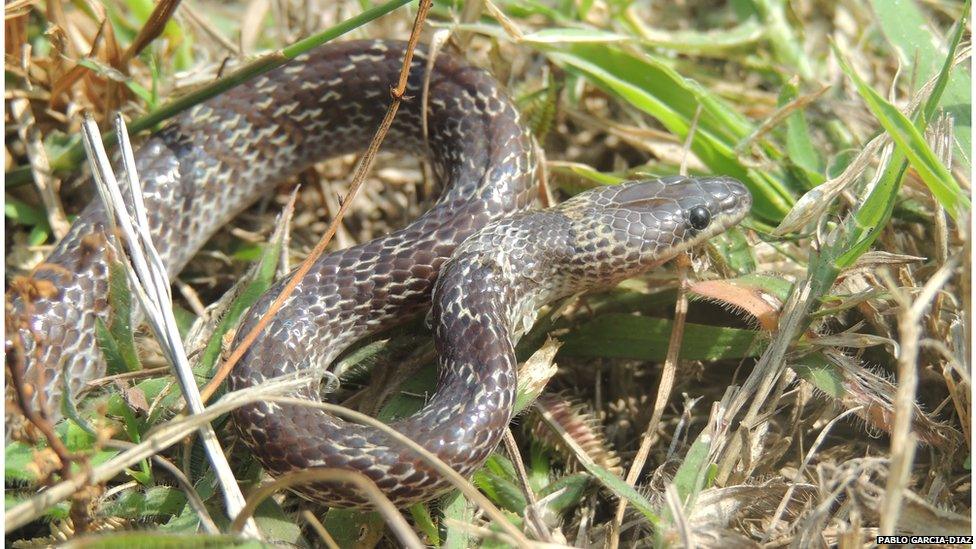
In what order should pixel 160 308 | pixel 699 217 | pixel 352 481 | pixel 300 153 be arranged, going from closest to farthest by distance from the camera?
pixel 352 481
pixel 160 308
pixel 699 217
pixel 300 153

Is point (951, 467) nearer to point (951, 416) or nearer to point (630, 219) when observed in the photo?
point (951, 416)

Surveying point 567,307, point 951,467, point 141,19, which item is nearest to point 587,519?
point 567,307

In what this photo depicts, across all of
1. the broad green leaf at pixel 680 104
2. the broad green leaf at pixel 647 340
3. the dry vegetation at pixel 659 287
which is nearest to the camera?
the dry vegetation at pixel 659 287

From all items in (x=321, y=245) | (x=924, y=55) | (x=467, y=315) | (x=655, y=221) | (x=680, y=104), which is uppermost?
(x=924, y=55)

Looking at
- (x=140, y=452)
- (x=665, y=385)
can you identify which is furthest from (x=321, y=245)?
(x=665, y=385)

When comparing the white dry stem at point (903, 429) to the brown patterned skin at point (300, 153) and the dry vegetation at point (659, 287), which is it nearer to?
the dry vegetation at point (659, 287)

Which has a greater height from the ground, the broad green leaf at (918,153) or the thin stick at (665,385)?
the broad green leaf at (918,153)

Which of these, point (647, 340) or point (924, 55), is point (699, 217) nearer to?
point (647, 340)

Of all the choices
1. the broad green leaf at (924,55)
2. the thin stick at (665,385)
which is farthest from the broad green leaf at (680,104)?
the broad green leaf at (924,55)

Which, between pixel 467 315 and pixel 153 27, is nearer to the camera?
pixel 467 315
